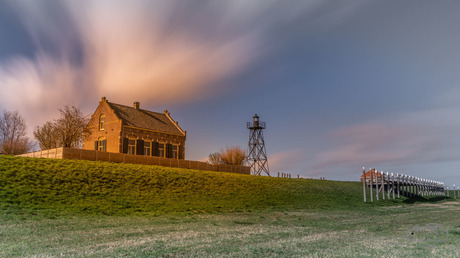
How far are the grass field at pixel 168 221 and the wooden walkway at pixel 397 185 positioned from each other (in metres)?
8.77

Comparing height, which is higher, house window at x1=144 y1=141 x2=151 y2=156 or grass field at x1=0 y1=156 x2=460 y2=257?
house window at x1=144 y1=141 x2=151 y2=156

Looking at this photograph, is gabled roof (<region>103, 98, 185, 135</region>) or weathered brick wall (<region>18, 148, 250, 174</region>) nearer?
weathered brick wall (<region>18, 148, 250, 174</region>)

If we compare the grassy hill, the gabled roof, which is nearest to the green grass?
the grassy hill

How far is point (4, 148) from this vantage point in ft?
137

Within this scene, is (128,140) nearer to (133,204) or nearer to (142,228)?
(133,204)

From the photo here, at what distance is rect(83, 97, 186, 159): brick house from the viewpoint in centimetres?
4288

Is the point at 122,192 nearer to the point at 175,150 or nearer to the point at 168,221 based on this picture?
the point at 168,221

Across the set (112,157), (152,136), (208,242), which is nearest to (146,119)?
(152,136)

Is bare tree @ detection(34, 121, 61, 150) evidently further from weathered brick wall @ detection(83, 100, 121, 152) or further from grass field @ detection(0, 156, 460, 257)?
grass field @ detection(0, 156, 460, 257)

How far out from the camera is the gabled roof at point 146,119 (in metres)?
44.7

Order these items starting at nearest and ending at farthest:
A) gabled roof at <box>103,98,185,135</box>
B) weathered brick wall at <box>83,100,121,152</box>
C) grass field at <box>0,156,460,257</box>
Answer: grass field at <box>0,156,460,257</box> → weathered brick wall at <box>83,100,121,152</box> → gabled roof at <box>103,98,185,135</box>

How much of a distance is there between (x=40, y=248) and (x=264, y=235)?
5733mm

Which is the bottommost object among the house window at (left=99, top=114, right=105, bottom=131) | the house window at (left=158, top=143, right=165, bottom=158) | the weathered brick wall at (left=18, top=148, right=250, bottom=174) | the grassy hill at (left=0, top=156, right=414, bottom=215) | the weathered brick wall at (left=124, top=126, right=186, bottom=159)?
the grassy hill at (left=0, top=156, right=414, bottom=215)

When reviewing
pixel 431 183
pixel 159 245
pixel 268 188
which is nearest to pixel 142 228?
A: pixel 159 245
